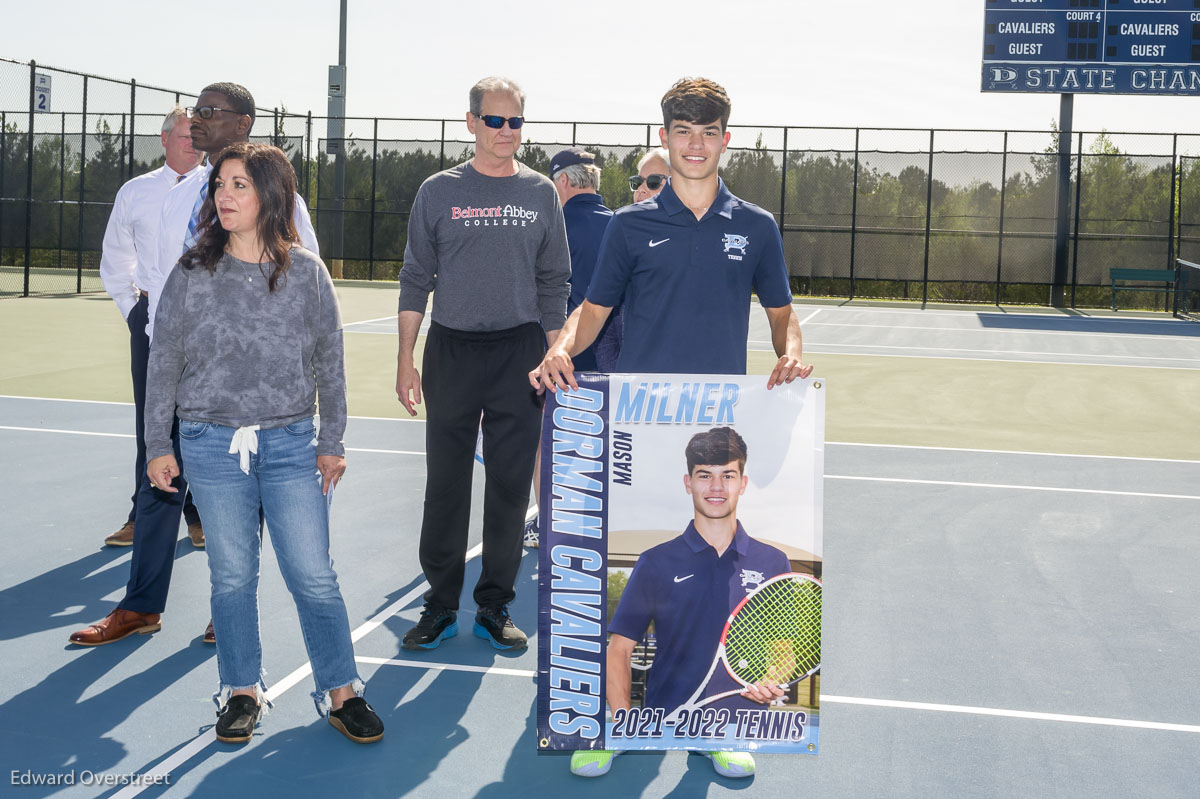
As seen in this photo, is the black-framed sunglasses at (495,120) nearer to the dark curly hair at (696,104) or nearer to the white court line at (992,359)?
the dark curly hair at (696,104)

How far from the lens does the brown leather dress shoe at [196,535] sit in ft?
20.4

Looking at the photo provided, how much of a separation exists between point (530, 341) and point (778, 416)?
5.01ft

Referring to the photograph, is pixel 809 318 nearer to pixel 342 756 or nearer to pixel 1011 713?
pixel 1011 713

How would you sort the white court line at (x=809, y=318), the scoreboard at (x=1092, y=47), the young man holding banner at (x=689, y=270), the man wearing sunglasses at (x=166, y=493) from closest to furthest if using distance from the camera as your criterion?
1. the young man holding banner at (x=689, y=270)
2. the man wearing sunglasses at (x=166, y=493)
3. the white court line at (x=809, y=318)
4. the scoreboard at (x=1092, y=47)

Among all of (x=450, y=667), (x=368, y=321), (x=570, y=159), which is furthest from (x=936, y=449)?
(x=368, y=321)

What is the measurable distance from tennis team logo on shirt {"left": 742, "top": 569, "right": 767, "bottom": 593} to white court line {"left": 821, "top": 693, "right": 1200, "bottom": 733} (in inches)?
37.3

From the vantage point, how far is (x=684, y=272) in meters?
3.91

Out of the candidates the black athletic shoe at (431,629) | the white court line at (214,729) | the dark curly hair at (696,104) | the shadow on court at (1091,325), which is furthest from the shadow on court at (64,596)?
the shadow on court at (1091,325)

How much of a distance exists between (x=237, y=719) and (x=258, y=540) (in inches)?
21.8

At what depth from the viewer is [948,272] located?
89.9 ft

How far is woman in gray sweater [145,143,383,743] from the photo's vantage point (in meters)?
3.76

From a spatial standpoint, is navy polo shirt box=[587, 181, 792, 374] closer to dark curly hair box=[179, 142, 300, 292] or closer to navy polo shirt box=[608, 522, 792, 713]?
navy polo shirt box=[608, 522, 792, 713]

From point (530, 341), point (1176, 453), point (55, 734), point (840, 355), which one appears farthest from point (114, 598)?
point (840, 355)

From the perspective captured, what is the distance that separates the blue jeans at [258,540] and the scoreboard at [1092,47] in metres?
24.1
